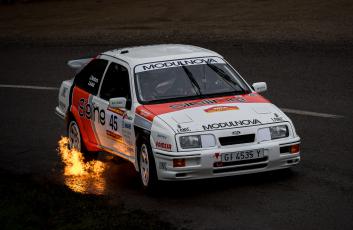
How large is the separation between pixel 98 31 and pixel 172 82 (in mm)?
14283

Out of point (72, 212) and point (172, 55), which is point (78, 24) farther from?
point (72, 212)

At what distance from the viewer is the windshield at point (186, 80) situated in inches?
448

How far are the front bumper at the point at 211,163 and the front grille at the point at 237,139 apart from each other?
89 millimetres

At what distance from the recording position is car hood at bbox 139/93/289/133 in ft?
33.9

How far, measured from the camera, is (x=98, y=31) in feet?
83.8

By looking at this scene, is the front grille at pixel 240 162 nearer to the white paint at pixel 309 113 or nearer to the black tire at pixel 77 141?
the black tire at pixel 77 141

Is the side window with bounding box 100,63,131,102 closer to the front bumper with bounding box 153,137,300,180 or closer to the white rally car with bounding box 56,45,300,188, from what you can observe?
the white rally car with bounding box 56,45,300,188

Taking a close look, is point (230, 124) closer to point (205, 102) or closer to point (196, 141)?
point (196, 141)

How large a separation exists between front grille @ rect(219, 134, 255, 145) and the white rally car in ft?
0.04

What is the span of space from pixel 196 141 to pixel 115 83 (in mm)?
2207

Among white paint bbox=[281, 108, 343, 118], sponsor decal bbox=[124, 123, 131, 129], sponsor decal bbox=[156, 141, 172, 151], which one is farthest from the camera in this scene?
white paint bbox=[281, 108, 343, 118]

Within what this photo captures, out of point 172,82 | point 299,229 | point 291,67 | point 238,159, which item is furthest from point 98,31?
point 299,229

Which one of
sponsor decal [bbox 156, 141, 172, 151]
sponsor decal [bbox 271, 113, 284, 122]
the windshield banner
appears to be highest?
the windshield banner

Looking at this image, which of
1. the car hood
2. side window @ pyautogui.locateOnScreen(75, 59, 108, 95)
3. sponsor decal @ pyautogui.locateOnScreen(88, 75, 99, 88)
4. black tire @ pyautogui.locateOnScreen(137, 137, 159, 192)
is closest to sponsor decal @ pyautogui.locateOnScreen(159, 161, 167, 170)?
black tire @ pyautogui.locateOnScreen(137, 137, 159, 192)
